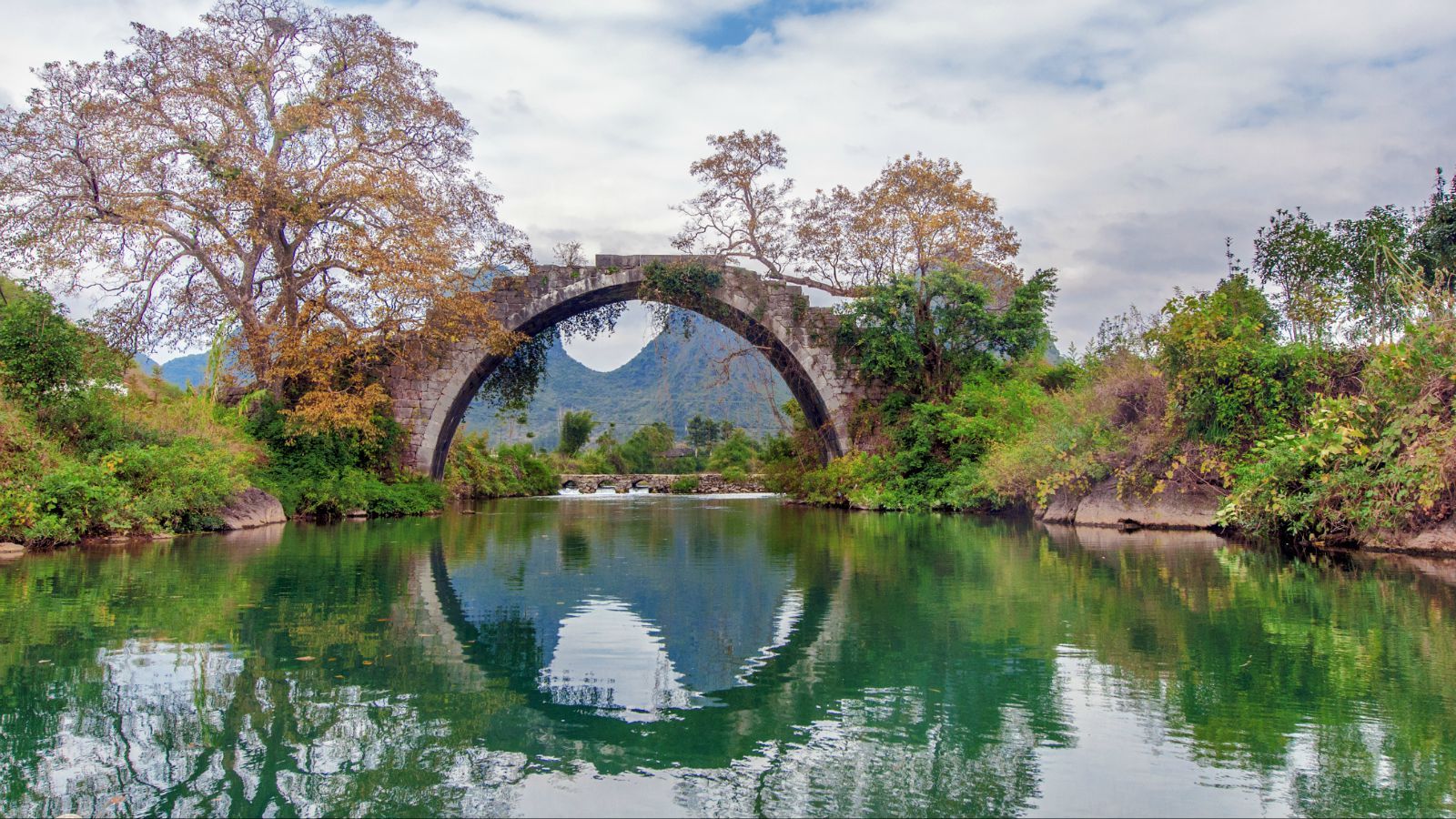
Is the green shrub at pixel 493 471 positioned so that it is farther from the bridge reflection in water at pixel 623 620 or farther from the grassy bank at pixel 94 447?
the bridge reflection in water at pixel 623 620

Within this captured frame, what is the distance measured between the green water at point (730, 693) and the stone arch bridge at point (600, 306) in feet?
44.1

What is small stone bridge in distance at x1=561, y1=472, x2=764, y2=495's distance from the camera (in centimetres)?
A: 4138

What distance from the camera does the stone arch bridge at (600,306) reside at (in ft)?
68.0

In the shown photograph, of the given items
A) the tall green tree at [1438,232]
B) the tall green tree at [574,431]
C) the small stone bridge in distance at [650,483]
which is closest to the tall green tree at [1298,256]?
the tall green tree at [1438,232]

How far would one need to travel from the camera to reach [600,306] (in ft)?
73.5

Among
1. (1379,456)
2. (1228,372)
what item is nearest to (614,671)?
(1379,456)

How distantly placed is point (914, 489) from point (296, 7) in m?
14.1

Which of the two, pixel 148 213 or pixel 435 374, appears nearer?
pixel 148 213

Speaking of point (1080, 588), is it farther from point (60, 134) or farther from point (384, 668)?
point (60, 134)

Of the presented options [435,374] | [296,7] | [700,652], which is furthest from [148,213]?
[700,652]

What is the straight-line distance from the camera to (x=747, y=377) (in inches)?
864

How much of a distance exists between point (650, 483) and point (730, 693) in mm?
40569

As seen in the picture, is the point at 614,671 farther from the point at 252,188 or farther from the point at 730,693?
the point at 252,188

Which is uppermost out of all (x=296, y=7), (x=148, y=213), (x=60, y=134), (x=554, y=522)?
(x=296, y=7)
